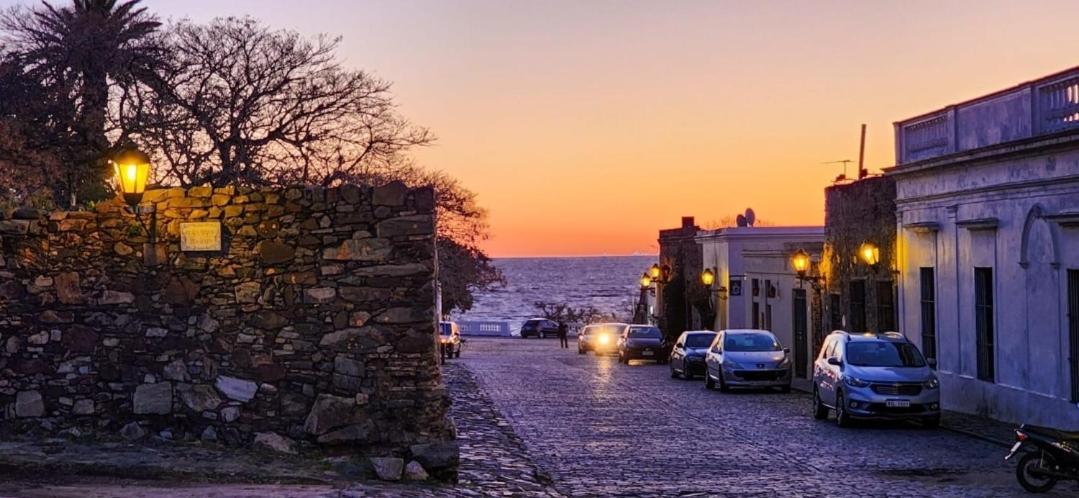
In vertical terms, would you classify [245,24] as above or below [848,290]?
above

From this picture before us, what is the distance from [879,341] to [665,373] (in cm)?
1910

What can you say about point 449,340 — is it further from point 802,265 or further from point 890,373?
point 890,373

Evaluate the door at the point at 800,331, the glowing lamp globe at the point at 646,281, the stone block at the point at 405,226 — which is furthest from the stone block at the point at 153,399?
the glowing lamp globe at the point at 646,281

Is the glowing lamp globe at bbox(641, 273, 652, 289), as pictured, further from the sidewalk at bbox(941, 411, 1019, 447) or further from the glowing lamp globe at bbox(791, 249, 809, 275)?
the sidewalk at bbox(941, 411, 1019, 447)

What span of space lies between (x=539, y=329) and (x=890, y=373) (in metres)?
65.5

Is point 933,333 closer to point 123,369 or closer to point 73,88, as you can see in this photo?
point 123,369

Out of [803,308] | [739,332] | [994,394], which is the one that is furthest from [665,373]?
[994,394]

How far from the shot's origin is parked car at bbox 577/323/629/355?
2361 inches

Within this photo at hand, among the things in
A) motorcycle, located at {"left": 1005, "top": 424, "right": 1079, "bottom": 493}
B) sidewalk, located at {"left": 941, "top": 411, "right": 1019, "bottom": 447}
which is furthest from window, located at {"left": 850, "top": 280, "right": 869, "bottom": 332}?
motorcycle, located at {"left": 1005, "top": 424, "right": 1079, "bottom": 493}

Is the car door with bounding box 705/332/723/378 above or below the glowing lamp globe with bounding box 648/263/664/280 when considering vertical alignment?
below

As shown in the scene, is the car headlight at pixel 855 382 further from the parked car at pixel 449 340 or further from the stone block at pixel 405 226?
the parked car at pixel 449 340

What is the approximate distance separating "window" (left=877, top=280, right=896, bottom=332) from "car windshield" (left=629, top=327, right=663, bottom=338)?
65.3 feet

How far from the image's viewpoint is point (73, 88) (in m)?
39.0

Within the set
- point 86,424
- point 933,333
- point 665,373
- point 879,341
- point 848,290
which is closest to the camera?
point 86,424
